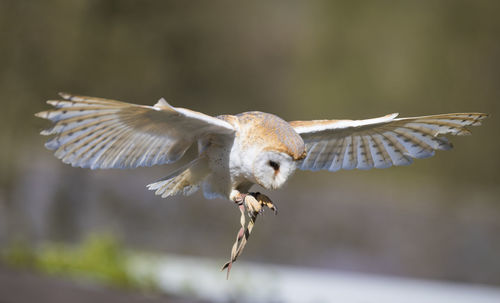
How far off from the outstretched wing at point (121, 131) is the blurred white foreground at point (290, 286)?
3.02 metres

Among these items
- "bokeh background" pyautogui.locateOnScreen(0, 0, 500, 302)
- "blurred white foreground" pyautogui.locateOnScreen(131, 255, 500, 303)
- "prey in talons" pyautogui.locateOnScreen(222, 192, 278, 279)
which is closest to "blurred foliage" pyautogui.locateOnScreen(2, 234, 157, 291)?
"blurred white foreground" pyautogui.locateOnScreen(131, 255, 500, 303)

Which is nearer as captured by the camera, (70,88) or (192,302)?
(192,302)

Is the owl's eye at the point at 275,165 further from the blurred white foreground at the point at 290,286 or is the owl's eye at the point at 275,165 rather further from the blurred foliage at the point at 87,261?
the blurred foliage at the point at 87,261

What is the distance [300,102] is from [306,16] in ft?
4.30

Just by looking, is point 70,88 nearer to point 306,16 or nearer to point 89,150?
point 306,16

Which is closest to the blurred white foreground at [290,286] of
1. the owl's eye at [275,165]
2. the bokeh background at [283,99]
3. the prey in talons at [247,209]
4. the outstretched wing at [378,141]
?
the bokeh background at [283,99]

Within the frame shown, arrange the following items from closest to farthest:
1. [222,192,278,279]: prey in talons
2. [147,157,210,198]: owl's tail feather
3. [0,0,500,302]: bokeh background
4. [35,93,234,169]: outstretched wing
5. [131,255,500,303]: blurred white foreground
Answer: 1. [222,192,278,279]: prey in talons
2. [35,93,234,169]: outstretched wing
3. [147,157,210,198]: owl's tail feather
4. [131,255,500,303]: blurred white foreground
5. [0,0,500,302]: bokeh background

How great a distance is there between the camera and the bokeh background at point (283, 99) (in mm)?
5242

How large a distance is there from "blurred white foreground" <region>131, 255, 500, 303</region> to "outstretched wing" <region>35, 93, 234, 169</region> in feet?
9.91

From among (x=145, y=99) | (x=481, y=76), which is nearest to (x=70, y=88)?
(x=145, y=99)

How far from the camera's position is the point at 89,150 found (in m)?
0.95

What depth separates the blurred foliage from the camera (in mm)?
4230

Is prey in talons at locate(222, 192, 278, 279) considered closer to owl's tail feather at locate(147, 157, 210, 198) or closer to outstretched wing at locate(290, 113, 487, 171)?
owl's tail feather at locate(147, 157, 210, 198)

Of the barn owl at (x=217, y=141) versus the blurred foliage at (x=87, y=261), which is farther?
the blurred foliage at (x=87, y=261)
